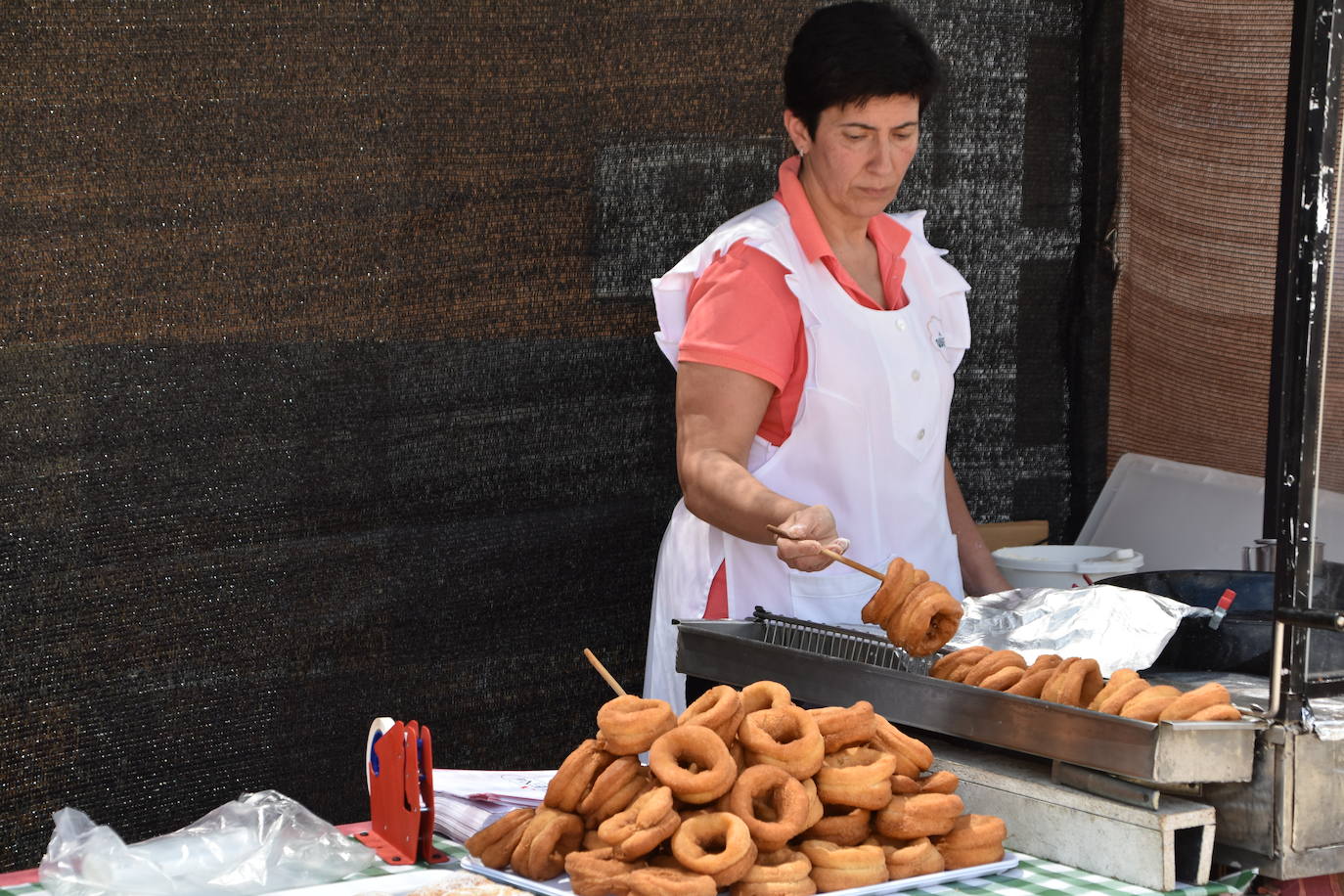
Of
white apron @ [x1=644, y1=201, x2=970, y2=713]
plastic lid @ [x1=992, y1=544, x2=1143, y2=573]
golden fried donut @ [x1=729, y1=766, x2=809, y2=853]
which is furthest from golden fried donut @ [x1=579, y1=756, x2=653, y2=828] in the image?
plastic lid @ [x1=992, y1=544, x2=1143, y2=573]

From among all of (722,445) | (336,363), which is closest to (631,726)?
(722,445)

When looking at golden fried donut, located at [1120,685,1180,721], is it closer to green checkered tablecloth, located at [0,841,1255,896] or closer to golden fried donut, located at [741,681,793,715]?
green checkered tablecloth, located at [0,841,1255,896]

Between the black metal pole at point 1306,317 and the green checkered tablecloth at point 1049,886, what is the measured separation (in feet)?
0.66

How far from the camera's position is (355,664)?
3.30m

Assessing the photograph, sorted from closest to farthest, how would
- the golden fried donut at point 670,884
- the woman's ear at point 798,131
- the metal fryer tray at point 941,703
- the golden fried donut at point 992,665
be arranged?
the golden fried donut at point 670,884 < the metal fryer tray at point 941,703 < the golden fried donut at point 992,665 < the woman's ear at point 798,131

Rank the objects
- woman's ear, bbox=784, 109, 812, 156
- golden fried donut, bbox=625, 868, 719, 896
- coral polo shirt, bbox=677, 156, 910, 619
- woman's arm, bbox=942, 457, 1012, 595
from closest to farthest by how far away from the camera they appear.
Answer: golden fried donut, bbox=625, 868, 719, 896 < coral polo shirt, bbox=677, 156, 910, 619 < woman's ear, bbox=784, 109, 812, 156 < woman's arm, bbox=942, 457, 1012, 595

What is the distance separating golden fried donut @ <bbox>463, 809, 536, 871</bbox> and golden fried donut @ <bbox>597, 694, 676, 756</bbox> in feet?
0.45

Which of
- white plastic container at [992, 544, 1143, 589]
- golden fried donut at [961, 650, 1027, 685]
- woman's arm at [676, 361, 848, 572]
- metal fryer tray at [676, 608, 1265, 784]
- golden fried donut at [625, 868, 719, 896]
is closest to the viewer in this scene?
golden fried donut at [625, 868, 719, 896]

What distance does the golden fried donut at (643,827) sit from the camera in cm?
158

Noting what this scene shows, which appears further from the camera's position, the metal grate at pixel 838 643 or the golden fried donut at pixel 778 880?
the metal grate at pixel 838 643

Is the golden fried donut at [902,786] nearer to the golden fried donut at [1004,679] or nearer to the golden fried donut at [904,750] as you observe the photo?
the golden fried donut at [904,750]

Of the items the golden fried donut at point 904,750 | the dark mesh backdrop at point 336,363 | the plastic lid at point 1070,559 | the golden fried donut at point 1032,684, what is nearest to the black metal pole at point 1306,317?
the golden fried donut at point 1032,684

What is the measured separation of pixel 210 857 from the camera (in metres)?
1.75

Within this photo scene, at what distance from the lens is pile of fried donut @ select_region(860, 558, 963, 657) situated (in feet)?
6.93
